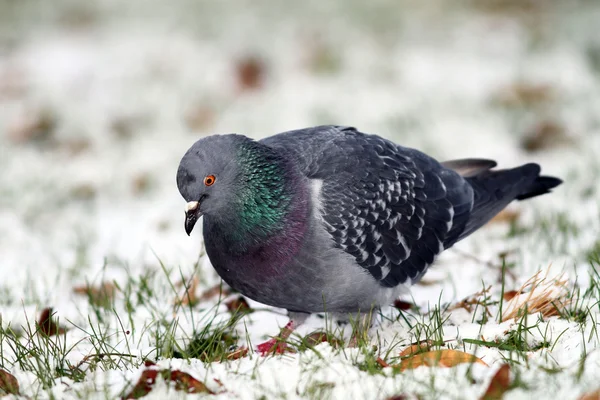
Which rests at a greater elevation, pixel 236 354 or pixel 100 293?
pixel 100 293

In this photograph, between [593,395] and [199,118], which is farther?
[199,118]

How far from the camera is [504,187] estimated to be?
4.32 meters

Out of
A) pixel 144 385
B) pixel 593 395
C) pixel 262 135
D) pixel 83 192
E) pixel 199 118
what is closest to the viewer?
pixel 593 395

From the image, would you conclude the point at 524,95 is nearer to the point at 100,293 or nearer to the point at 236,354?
the point at 100,293

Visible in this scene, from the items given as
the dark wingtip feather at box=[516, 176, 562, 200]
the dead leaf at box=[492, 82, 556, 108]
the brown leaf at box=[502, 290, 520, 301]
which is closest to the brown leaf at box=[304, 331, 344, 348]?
the brown leaf at box=[502, 290, 520, 301]

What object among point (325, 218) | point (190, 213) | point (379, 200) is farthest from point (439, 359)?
point (190, 213)

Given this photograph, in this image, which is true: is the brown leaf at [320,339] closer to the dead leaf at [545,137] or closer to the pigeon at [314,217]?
the pigeon at [314,217]

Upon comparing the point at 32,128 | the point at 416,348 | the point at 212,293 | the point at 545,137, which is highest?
the point at 32,128

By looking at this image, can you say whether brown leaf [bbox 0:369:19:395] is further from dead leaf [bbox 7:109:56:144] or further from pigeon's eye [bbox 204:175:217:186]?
dead leaf [bbox 7:109:56:144]

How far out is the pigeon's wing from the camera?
354 cm

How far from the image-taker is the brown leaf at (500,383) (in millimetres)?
2449

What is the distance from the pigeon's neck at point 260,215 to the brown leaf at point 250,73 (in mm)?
4901

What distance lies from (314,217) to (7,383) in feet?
4.84

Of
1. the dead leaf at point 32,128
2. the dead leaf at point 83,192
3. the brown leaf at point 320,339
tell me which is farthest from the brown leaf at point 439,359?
the dead leaf at point 32,128
